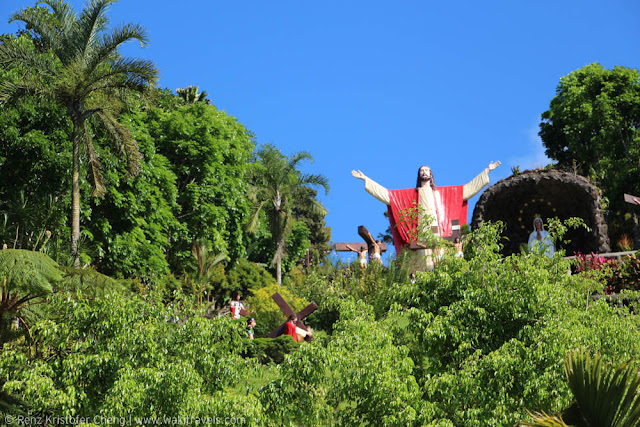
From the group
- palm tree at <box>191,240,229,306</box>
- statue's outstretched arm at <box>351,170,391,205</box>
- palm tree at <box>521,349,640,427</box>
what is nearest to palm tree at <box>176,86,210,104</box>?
palm tree at <box>191,240,229,306</box>

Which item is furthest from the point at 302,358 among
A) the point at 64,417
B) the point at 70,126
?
the point at 70,126

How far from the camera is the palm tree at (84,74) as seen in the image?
2459cm

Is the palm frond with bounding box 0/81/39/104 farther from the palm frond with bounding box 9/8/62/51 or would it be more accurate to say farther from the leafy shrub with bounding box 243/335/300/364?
the leafy shrub with bounding box 243/335/300/364

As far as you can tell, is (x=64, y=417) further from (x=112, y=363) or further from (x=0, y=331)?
(x=0, y=331)

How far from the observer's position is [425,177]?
32469 mm

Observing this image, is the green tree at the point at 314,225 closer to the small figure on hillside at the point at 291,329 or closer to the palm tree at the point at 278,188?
the palm tree at the point at 278,188

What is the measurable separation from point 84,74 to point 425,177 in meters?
14.1

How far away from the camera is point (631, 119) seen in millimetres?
44062

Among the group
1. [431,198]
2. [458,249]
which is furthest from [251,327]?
[431,198]

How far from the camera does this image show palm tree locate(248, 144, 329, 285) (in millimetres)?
44094

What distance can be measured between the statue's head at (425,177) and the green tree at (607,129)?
12.3 m

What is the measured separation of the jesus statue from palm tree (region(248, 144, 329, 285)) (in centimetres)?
1187

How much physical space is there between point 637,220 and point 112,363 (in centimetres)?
3474

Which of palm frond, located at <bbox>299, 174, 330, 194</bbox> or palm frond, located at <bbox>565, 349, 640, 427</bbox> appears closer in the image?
palm frond, located at <bbox>565, 349, 640, 427</bbox>
